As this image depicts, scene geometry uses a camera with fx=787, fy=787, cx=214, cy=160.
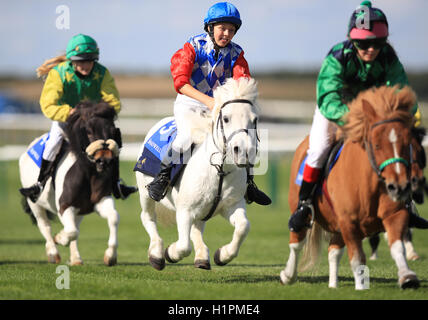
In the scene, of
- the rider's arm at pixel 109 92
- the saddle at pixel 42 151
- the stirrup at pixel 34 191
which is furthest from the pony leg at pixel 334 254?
the stirrup at pixel 34 191

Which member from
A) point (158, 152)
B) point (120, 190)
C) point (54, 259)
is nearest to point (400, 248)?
point (158, 152)

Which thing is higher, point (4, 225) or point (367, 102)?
point (367, 102)

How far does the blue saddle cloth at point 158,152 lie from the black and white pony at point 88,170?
0.77 m

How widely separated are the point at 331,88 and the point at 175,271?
3586 millimetres

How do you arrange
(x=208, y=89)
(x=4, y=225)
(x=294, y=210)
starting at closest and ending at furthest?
(x=294, y=210), (x=208, y=89), (x=4, y=225)

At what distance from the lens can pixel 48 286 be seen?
273 inches

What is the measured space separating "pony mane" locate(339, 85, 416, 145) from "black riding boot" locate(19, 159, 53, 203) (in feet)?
16.1

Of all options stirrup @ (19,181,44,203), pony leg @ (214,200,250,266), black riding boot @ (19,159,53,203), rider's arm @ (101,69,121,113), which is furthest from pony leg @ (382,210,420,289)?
stirrup @ (19,181,44,203)

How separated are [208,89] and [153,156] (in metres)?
0.97

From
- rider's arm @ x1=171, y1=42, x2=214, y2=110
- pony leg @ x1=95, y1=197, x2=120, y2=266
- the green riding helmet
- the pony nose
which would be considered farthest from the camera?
the green riding helmet

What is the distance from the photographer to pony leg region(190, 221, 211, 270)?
8.24 metres

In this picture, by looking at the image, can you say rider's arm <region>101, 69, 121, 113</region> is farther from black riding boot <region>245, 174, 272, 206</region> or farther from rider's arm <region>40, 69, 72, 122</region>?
black riding boot <region>245, 174, 272, 206</region>
